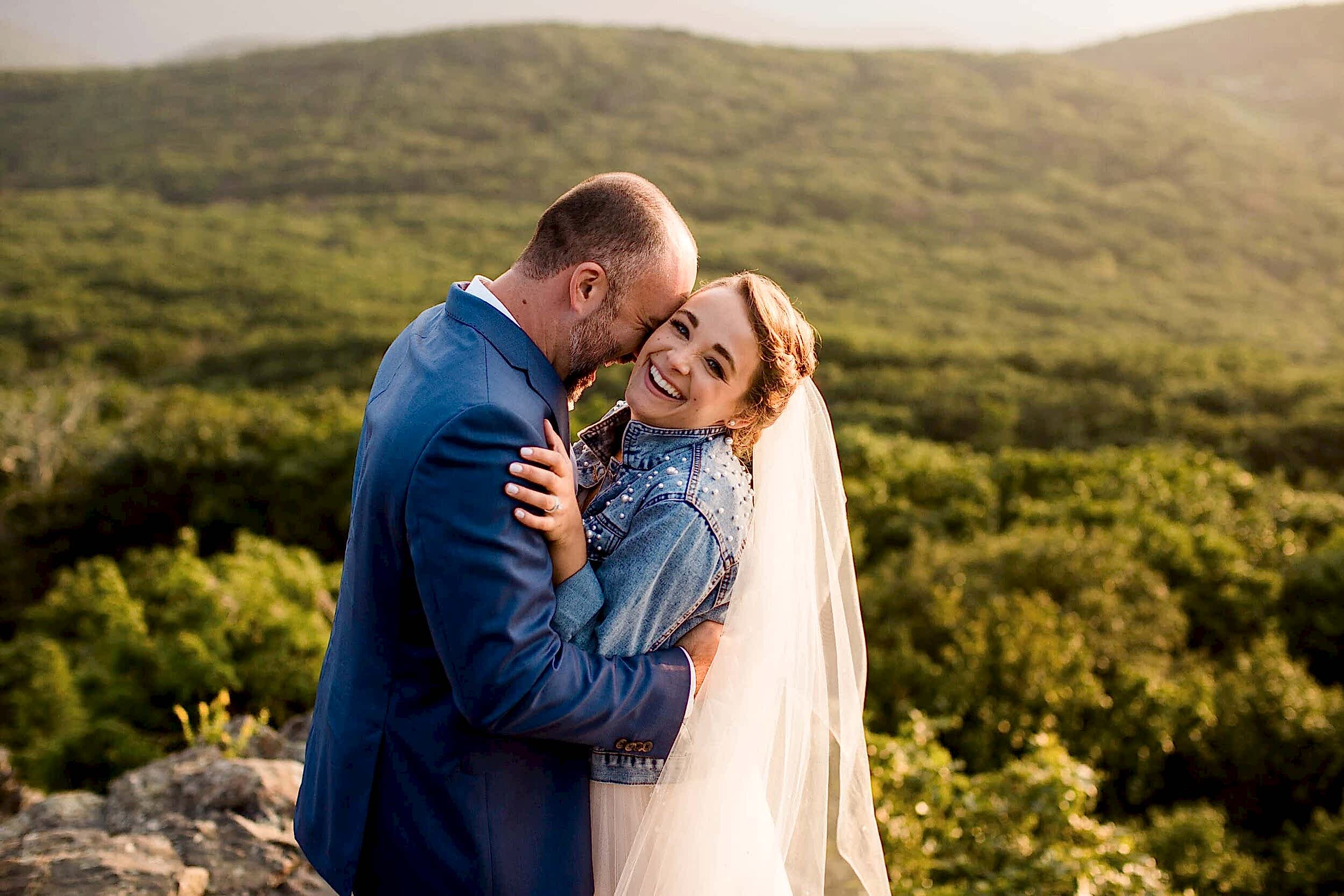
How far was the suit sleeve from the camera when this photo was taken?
1.89 metres

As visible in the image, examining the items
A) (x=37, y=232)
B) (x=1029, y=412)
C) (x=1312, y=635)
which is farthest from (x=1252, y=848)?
(x=37, y=232)

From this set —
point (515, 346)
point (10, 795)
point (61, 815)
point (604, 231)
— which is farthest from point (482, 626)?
point (10, 795)

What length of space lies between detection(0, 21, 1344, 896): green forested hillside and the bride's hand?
3.27 metres

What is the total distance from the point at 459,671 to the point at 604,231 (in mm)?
917

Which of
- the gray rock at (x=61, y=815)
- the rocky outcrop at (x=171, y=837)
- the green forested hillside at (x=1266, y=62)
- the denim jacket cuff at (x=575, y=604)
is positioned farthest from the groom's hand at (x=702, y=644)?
the green forested hillside at (x=1266, y=62)

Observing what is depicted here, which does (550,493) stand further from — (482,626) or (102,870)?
(102,870)

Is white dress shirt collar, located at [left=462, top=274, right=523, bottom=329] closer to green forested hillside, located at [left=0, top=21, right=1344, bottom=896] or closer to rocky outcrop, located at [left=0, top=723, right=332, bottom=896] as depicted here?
rocky outcrop, located at [left=0, top=723, right=332, bottom=896]

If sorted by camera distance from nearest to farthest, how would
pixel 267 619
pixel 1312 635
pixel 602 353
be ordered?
pixel 602 353
pixel 267 619
pixel 1312 635

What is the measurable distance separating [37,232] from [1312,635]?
5704cm

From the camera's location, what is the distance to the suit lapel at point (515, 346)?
6.97ft

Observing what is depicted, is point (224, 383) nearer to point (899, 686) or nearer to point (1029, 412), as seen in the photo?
point (1029, 412)

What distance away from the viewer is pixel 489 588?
1.89 meters

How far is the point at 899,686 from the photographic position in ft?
25.0

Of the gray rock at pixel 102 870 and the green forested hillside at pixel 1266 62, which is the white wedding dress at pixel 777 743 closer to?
the gray rock at pixel 102 870
